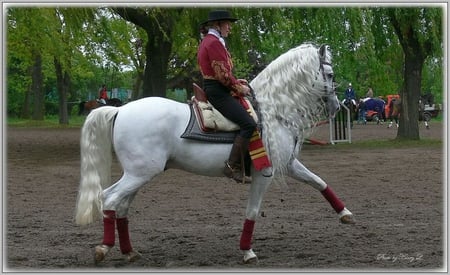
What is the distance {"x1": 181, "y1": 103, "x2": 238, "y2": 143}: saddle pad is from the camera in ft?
23.0

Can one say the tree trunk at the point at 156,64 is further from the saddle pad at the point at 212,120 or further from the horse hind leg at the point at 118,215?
the horse hind leg at the point at 118,215

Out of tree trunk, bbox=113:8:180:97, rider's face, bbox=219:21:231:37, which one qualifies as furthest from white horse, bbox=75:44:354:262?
tree trunk, bbox=113:8:180:97

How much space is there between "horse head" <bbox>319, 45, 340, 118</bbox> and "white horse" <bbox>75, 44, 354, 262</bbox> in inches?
0.4

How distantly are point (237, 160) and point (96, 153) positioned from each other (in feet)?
4.66

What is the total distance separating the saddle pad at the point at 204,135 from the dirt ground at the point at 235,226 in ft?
3.77

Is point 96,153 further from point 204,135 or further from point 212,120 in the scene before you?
point 212,120

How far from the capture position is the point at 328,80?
752 cm

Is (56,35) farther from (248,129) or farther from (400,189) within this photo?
(248,129)

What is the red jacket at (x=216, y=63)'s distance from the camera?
6945 mm

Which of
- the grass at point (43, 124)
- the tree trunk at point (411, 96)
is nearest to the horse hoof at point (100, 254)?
the tree trunk at point (411, 96)

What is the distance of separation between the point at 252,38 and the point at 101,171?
1266 cm

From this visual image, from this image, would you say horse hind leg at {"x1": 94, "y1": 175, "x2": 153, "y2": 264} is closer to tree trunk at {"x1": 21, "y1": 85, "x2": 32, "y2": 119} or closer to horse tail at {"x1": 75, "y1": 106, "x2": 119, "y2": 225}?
horse tail at {"x1": 75, "y1": 106, "x2": 119, "y2": 225}

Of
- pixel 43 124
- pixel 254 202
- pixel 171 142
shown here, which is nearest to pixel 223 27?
pixel 171 142

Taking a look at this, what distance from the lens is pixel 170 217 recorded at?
31.1 ft
